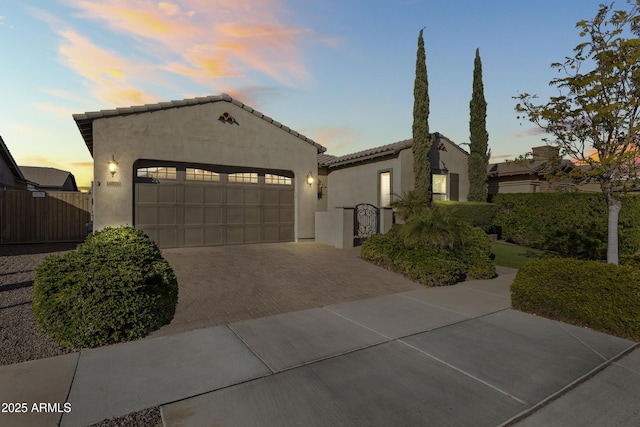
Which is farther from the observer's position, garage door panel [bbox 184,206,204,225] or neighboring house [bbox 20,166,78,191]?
neighboring house [bbox 20,166,78,191]

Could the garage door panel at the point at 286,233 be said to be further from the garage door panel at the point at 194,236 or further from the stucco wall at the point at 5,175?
the stucco wall at the point at 5,175

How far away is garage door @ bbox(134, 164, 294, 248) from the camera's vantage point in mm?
11547

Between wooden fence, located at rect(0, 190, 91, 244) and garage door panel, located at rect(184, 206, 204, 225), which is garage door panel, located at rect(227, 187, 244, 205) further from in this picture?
wooden fence, located at rect(0, 190, 91, 244)

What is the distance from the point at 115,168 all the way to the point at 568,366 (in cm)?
1235

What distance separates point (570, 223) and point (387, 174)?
7.78 meters

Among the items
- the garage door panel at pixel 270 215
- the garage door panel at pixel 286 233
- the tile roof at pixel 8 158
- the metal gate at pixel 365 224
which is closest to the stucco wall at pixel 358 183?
the metal gate at pixel 365 224

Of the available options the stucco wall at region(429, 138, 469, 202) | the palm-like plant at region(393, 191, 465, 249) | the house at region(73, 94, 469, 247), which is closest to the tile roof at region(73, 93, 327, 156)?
the house at region(73, 94, 469, 247)

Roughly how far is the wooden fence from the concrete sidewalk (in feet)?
38.8

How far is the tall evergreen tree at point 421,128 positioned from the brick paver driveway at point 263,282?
214 inches

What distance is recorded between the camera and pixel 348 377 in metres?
3.64

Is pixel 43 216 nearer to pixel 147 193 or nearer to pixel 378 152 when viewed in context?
pixel 147 193

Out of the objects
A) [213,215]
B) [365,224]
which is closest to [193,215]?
[213,215]

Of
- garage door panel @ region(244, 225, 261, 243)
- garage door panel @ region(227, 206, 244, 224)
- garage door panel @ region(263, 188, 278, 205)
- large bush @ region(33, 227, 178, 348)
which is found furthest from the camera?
garage door panel @ region(263, 188, 278, 205)

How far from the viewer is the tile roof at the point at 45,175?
1510 inches
